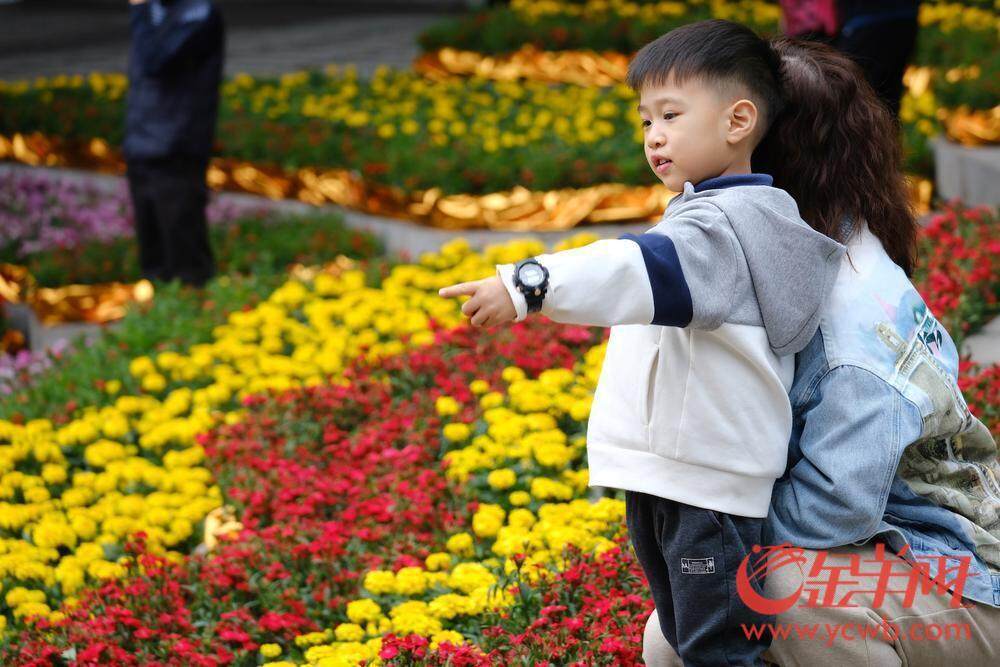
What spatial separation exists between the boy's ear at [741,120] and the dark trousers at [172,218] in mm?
4434

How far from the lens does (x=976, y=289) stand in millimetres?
4328

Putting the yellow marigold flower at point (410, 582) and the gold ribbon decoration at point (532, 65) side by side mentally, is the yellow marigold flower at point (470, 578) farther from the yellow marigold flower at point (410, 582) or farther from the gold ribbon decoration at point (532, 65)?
the gold ribbon decoration at point (532, 65)

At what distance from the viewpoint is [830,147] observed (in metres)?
2.21

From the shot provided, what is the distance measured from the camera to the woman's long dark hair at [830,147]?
2.18 m

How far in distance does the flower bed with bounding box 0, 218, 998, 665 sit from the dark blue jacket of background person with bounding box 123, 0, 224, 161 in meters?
1.16

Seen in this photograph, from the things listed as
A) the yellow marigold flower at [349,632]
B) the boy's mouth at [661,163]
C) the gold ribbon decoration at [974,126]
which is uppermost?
the boy's mouth at [661,163]

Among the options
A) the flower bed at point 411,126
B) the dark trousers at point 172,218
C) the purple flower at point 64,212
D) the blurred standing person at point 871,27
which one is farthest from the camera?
the purple flower at point 64,212

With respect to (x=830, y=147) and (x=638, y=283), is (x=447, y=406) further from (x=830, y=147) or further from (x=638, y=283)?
(x=638, y=283)

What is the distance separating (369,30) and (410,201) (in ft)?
30.3

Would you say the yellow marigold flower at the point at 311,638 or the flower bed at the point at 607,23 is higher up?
the flower bed at the point at 607,23

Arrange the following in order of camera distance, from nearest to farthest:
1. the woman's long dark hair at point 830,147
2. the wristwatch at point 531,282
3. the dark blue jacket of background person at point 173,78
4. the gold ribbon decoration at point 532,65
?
1. the wristwatch at point 531,282
2. the woman's long dark hair at point 830,147
3. the dark blue jacket of background person at point 173,78
4. the gold ribbon decoration at point 532,65

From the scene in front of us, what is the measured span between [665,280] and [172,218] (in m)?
4.68

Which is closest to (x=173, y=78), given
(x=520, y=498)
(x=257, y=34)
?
(x=520, y=498)

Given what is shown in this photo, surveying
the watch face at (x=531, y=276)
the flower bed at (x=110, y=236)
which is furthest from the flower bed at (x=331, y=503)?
the flower bed at (x=110, y=236)
